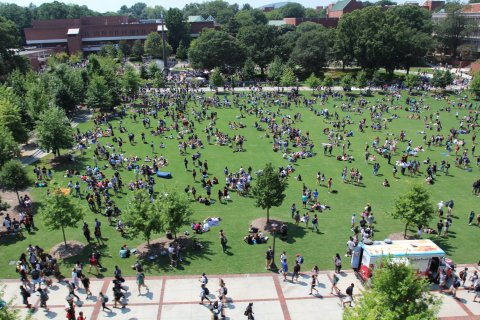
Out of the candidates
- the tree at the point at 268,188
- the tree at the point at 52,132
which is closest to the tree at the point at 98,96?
the tree at the point at 52,132

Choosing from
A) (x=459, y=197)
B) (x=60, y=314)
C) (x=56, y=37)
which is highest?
(x=56, y=37)

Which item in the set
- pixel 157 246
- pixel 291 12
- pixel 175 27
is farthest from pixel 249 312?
pixel 291 12

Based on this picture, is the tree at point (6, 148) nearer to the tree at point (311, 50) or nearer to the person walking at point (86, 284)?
the person walking at point (86, 284)

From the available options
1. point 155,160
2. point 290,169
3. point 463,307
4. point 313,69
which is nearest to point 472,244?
point 463,307

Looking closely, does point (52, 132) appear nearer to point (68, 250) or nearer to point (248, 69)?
point (68, 250)

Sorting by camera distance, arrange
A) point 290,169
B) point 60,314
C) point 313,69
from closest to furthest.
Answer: point 60,314
point 290,169
point 313,69

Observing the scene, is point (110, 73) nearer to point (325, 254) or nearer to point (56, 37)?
point (325, 254)
